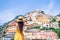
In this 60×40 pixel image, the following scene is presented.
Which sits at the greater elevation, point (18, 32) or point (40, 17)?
point (40, 17)

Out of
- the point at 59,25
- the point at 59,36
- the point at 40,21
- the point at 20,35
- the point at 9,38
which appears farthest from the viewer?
the point at 40,21

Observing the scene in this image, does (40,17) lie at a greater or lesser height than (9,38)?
greater

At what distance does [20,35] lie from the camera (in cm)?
267

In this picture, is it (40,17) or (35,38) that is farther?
(40,17)

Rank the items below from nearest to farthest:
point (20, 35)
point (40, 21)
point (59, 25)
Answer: point (20, 35)
point (59, 25)
point (40, 21)

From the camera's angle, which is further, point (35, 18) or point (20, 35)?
point (35, 18)

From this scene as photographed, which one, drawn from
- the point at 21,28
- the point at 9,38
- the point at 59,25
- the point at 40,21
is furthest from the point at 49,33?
the point at 21,28

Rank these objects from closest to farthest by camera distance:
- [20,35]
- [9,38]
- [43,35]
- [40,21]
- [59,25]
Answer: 1. [20,35]
2. [9,38]
3. [43,35]
4. [59,25]
5. [40,21]

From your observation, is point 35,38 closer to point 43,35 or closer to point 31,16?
point 43,35

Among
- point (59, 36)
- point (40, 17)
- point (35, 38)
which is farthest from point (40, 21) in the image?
point (35, 38)

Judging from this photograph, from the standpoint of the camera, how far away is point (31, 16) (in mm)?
46531

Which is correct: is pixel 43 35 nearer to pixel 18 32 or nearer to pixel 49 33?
pixel 49 33

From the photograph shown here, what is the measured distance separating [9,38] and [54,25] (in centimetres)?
1408

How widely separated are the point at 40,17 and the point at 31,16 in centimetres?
181
